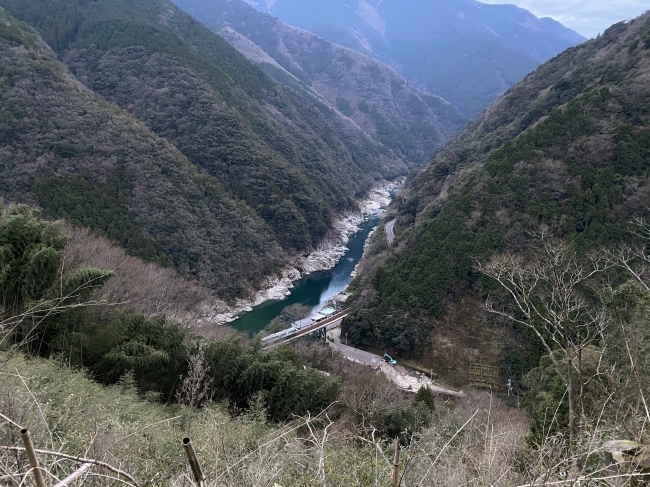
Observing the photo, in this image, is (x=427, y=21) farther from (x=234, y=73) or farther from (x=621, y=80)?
(x=621, y=80)

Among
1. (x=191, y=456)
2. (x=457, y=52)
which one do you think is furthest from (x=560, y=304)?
(x=457, y=52)

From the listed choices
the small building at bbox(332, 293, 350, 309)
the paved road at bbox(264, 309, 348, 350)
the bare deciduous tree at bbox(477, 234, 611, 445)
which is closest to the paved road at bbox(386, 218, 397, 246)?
the small building at bbox(332, 293, 350, 309)

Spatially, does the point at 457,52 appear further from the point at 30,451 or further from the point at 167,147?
the point at 30,451

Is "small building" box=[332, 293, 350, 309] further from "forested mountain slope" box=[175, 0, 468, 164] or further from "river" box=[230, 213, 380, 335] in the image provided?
"forested mountain slope" box=[175, 0, 468, 164]

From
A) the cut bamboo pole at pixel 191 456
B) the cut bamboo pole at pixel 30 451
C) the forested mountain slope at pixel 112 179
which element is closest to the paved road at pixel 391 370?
the forested mountain slope at pixel 112 179

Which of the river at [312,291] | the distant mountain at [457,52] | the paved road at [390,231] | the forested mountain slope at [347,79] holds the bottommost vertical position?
the river at [312,291]

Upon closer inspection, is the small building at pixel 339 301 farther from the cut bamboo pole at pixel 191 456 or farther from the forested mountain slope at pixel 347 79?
the forested mountain slope at pixel 347 79

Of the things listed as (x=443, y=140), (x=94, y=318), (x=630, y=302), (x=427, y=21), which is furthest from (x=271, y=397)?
(x=427, y=21)
